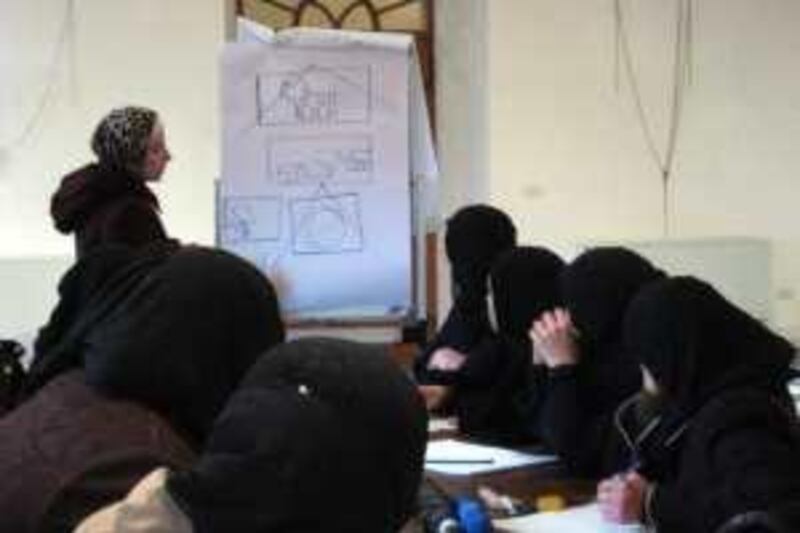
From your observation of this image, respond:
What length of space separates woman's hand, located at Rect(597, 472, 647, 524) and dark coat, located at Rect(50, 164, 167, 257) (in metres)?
1.69

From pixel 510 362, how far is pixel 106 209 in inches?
47.4

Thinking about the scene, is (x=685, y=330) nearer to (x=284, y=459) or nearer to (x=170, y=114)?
(x=284, y=459)

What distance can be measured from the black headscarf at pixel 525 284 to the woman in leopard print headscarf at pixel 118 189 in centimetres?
95

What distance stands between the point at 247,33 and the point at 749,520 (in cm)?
362

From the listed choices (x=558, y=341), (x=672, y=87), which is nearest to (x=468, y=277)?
(x=558, y=341)

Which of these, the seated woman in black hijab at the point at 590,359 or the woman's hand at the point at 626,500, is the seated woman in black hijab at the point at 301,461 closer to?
the woman's hand at the point at 626,500

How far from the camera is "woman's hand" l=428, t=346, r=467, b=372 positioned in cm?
344

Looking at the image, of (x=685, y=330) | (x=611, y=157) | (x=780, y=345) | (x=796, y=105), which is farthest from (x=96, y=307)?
(x=796, y=105)

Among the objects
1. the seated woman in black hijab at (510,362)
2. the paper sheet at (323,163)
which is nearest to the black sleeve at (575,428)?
the seated woman in black hijab at (510,362)

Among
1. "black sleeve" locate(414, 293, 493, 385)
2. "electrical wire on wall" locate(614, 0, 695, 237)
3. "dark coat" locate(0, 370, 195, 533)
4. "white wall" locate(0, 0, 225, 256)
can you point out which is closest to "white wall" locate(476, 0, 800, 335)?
"electrical wire on wall" locate(614, 0, 695, 237)

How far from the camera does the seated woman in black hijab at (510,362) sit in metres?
3.09

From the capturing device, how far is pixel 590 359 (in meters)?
2.80

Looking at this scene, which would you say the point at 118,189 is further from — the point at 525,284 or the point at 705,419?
the point at 705,419

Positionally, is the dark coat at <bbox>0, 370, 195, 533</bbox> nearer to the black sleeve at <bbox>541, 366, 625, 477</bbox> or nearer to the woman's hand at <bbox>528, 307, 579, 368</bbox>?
the black sleeve at <bbox>541, 366, 625, 477</bbox>
